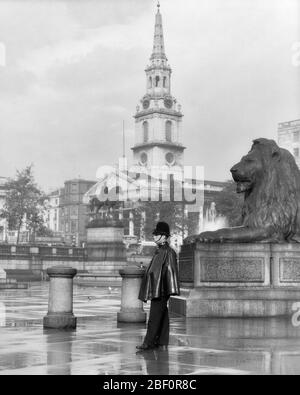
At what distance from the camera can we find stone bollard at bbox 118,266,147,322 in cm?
1541

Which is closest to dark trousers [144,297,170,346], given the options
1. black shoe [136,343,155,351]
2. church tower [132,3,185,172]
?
black shoe [136,343,155,351]

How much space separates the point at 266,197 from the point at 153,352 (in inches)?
292

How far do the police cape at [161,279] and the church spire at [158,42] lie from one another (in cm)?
16210

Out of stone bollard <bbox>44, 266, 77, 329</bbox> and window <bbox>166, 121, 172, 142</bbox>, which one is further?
window <bbox>166, 121, 172, 142</bbox>

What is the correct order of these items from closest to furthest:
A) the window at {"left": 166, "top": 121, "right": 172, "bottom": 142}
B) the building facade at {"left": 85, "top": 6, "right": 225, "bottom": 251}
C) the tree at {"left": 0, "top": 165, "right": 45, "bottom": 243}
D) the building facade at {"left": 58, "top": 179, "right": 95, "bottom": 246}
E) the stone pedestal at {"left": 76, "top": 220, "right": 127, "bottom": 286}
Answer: the stone pedestal at {"left": 76, "top": 220, "right": 127, "bottom": 286}, the tree at {"left": 0, "top": 165, "right": 45, "bottom": 243}, the building facade at {"left": 85, "top": 6, "right": 225, "bottom": 251}, the window at {"left": 166, "top": 121, "right": 172, "bottom": 142}, the building facade at {"left": 58, "top": 179, "right": 95, "bottom": 246}

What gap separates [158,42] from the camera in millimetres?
169875

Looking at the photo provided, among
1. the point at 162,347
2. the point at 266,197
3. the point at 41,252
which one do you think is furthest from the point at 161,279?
the point at 41,252

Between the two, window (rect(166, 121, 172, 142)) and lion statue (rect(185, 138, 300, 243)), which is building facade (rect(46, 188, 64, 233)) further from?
lion statue (rect(185, 138, 300, 243))

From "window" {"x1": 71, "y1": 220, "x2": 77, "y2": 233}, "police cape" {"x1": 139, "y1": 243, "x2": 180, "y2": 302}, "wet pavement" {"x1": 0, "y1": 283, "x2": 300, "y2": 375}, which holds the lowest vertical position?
"wet pavement" {"x1": 0, "y1": 283, "x2": 300, "y2": 375}

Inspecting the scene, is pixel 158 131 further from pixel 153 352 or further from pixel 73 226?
pixel 153 352

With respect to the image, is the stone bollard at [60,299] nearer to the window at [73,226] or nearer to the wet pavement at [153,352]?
the wet pavement at [153,352]

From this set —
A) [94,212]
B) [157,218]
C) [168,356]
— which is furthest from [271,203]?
[157,218]

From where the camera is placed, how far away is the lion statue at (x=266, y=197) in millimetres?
16609

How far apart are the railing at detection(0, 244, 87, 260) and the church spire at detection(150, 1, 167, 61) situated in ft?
360
